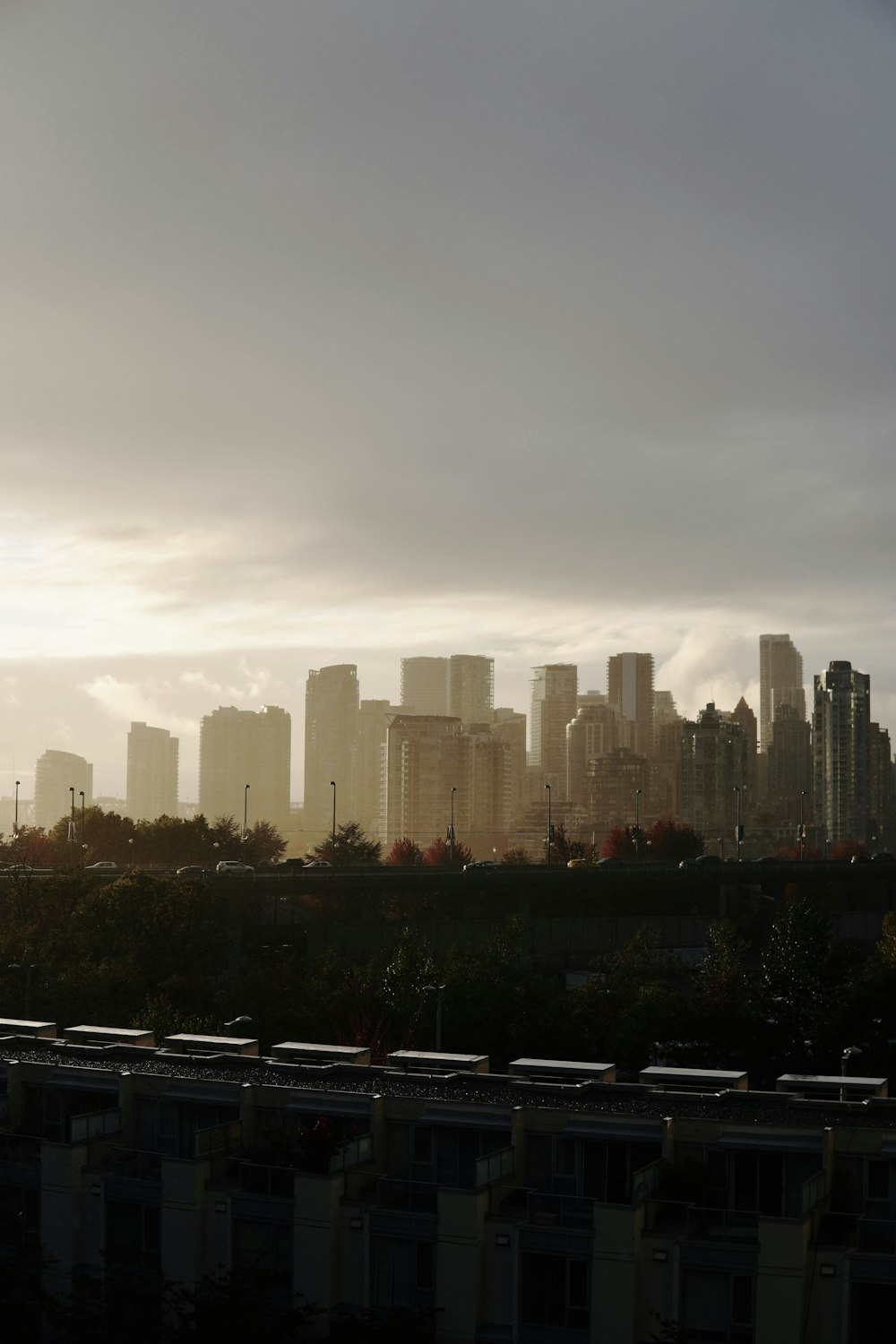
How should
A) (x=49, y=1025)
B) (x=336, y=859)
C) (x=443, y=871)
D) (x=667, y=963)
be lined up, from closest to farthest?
(x=49, y=1025) < (x=667, y=963) < (x=443, y=871) < (x=336, y=859)

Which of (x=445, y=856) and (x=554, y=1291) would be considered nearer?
(x=554, y=1291)

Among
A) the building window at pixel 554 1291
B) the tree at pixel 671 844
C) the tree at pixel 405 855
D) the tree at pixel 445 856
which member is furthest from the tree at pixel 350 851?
the building window at pixel 554 1291

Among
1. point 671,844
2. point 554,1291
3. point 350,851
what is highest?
point 671,844

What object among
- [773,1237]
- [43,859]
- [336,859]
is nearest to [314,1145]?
[773,1237]

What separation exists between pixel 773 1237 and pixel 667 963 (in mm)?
50144

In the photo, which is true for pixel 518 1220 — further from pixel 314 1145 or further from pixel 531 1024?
pixel 531 1024

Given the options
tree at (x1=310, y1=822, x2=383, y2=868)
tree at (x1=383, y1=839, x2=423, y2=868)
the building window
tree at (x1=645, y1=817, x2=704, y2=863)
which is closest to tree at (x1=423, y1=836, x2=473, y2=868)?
tree at (x1=383, y1=839, x2=423, y2=868)

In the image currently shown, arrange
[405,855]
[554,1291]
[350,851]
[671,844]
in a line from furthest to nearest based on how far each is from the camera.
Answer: [671,844], [405,855], [350,851], [554,1291]

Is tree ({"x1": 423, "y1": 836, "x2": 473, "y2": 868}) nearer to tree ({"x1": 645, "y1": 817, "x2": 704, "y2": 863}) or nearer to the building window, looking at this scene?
tree ({"x1": 645, "y1": 817, "x2": 704, "y2": 863})

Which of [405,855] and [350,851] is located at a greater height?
[350,851]

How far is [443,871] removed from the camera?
10562 cm

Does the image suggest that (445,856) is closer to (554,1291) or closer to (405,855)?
(405,855)

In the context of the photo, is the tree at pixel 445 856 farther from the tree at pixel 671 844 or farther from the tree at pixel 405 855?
the tree at pixel 671 844

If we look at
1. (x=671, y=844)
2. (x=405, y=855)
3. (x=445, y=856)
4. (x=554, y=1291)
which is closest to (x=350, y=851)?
(x=405, y=855)
